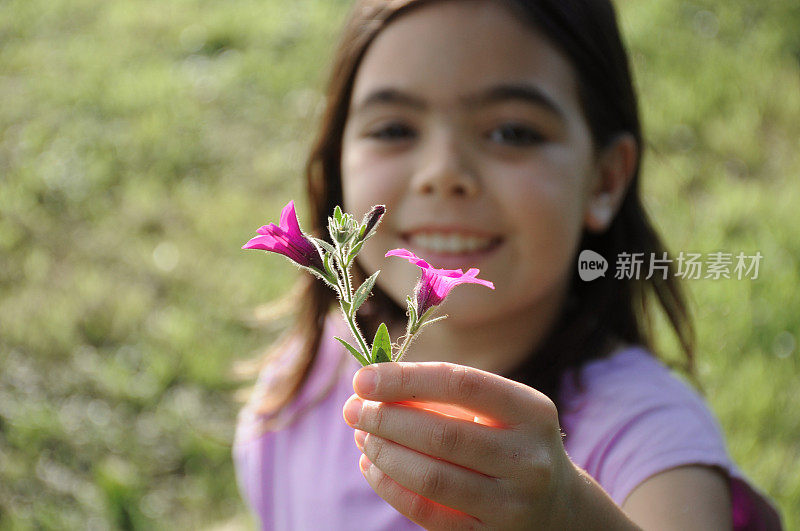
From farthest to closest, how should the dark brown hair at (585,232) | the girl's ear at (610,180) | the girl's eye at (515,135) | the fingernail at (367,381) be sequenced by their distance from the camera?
the girl's ear at (610,180), the dark brown hair at (585,232), the girl's eye at (515,135), the fingernail at (367,381)

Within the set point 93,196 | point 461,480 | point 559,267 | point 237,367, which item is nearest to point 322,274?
point 461,480

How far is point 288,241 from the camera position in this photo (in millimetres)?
946

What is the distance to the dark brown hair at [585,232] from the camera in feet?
Answer: 5.81

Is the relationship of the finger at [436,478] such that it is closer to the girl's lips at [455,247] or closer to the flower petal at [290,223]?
the flower petal at [290,223]

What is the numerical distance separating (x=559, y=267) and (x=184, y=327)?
1.76 metres

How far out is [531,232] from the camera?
64.0 inches

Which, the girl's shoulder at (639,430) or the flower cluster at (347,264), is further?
the girl's shoulder at (639,430)

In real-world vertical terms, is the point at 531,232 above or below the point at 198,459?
above

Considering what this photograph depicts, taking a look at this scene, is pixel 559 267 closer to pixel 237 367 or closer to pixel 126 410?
pixel 237 367

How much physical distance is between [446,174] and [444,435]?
2.32 ft

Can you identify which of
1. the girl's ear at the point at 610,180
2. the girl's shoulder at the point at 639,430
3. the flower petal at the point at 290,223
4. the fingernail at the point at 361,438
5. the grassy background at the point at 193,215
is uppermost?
the flower petal at the point at 290,223

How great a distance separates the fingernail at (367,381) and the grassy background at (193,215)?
5.40 feet

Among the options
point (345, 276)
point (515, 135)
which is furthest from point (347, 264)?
point (515, 135)

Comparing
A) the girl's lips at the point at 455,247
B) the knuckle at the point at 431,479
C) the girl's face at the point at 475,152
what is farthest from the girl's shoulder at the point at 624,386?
the knuckle at the point at 431,479
